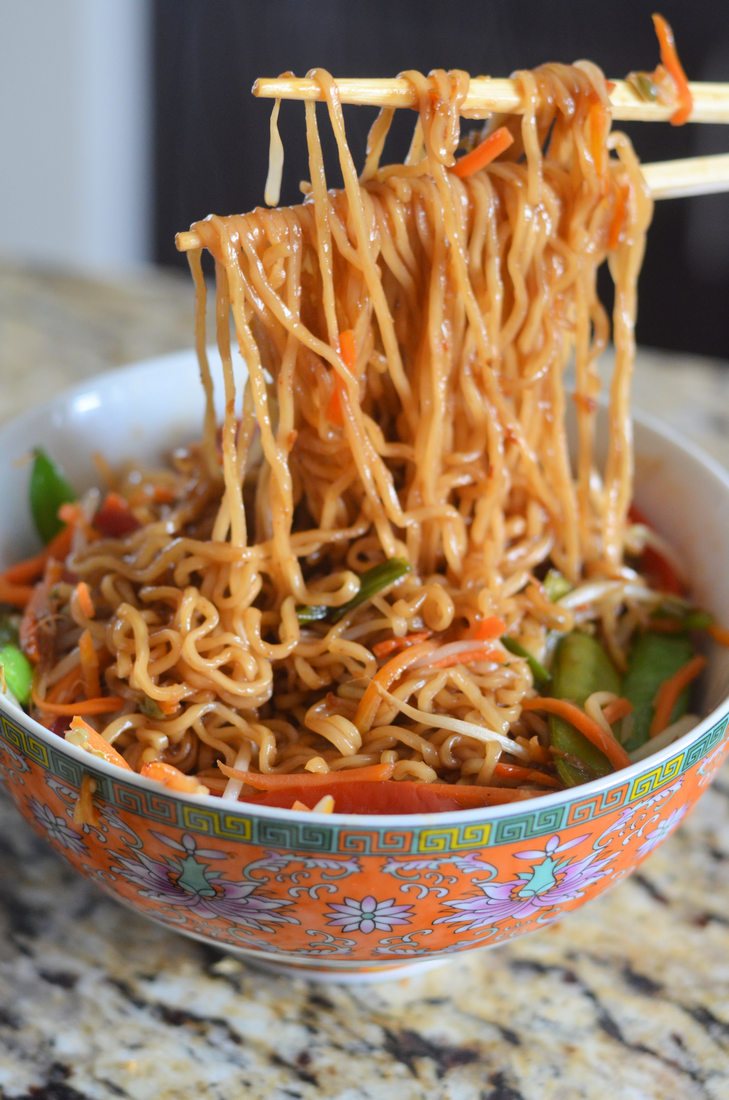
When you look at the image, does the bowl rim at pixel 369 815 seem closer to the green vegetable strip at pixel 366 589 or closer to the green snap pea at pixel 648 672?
the green snap pea at pixel 648 672

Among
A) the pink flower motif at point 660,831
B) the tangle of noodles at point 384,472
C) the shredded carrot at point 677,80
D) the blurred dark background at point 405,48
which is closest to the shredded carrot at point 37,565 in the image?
the tangle of noodles at point 384,472

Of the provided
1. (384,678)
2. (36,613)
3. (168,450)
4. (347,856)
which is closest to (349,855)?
(347,856)

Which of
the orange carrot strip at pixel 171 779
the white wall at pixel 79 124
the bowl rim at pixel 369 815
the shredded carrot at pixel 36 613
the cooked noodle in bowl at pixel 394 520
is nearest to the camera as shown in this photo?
the bowl rim at pixel 369 815

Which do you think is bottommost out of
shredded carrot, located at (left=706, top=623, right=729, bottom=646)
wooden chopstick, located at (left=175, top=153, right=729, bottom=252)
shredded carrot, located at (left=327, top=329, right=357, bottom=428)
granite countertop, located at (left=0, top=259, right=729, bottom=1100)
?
granite countertop, located at (left=0, top=259, right=729, bottom=1100)

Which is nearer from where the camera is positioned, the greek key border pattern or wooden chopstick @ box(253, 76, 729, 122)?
the greek key border pattern

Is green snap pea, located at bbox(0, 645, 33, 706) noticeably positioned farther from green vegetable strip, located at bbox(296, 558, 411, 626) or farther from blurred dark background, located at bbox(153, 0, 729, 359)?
blurred dark background, located at bbox(153, 0, 729, 359)

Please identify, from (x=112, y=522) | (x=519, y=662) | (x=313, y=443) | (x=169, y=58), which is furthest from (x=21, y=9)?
(x=519, y=662)

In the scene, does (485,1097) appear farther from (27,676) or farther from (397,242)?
(397,242)

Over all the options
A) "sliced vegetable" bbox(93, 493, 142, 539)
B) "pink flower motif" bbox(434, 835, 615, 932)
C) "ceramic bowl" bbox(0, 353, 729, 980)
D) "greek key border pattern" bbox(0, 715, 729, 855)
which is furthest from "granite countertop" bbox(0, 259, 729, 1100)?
"sliced vegetable" bbox(93, 493, 142, 539)
